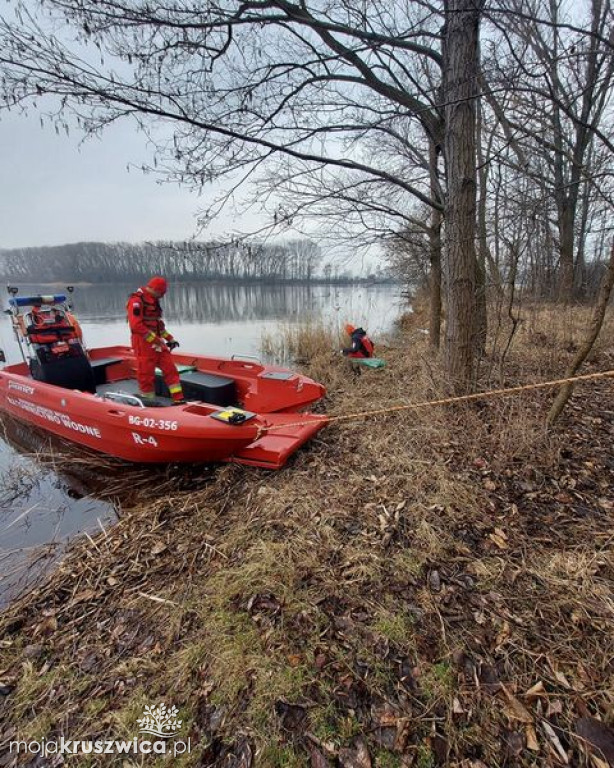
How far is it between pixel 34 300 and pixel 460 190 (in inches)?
215

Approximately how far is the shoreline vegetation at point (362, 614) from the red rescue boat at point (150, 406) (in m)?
0.47

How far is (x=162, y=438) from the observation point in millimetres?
3648

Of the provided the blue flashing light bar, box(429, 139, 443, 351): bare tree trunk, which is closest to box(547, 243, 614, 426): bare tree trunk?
box(429, 139, 443, 351): bare tree trunk

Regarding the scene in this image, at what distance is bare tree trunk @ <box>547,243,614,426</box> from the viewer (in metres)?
2.30

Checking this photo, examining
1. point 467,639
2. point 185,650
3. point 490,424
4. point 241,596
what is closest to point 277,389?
point 490,424

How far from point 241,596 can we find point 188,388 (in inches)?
136

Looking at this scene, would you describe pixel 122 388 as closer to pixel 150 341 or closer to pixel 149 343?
pixel 149 343

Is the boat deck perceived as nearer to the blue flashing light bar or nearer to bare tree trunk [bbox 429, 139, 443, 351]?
the blue flashing light bar

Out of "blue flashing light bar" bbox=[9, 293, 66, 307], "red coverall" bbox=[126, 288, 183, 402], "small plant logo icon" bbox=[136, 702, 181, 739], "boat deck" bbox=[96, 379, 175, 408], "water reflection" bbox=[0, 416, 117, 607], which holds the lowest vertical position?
"water reflection" bbox=[0, 416, 117, 607]

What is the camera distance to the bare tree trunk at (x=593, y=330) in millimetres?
2301

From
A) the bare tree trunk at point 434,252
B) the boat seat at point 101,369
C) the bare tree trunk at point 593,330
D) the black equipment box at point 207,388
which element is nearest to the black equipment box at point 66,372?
the boat seat at point 101,369

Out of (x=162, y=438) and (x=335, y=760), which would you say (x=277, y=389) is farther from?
(x=335, y=760)

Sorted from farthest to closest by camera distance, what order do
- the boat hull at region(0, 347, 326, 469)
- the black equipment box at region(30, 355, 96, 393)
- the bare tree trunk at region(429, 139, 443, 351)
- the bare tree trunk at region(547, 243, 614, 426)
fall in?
the black equipment box at region(30, 355, 96, 393) → the bare tree trunk at region(429, 139, 443, 351) → the boat hull at region(0, 347, 326, 469) → the bare tree trunk at region(547, 243, 614, 426)

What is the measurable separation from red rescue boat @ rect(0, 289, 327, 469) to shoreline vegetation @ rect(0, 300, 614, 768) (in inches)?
18.5
